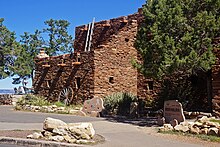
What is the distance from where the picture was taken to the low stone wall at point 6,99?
30.0 meters

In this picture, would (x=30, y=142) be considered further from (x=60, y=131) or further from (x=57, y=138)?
(x=60, y=131)

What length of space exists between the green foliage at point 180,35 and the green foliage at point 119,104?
555cm

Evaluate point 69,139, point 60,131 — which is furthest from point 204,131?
point 60,131

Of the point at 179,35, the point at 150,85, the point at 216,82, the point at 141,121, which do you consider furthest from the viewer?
the point at 150,85

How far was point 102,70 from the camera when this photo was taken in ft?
73.8

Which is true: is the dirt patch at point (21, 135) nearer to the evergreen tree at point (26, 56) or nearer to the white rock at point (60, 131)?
the white rock at point (60, 131)

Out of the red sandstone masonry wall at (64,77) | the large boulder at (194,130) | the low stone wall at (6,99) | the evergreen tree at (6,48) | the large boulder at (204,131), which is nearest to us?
the large boulder at (204,131)

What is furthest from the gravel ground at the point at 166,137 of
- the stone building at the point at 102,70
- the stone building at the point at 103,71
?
the stone building at the point at 102,70

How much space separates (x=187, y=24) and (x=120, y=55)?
10.2 meters

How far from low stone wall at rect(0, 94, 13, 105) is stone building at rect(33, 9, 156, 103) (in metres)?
5.16

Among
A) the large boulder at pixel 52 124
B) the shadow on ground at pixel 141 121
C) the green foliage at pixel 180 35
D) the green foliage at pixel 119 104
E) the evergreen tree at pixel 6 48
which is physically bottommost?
the shadow on ground at pixel 141 121

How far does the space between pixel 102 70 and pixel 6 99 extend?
40.7 ft

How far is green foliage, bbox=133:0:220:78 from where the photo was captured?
12914 mm

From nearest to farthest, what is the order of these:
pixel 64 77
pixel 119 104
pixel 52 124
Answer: pixel 52 124
pixel 119 104
pixel 64 77
